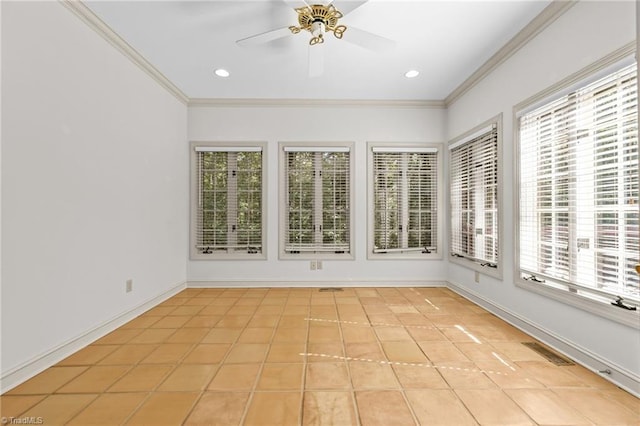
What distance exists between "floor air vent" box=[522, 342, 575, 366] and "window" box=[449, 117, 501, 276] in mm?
848

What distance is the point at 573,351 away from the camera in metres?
2.22

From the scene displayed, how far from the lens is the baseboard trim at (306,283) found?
4379mm

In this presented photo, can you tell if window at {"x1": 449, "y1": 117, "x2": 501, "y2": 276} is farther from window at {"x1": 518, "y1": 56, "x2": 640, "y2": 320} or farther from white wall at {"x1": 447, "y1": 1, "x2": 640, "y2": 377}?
window at {"x1": 518, "y1": 56, "x2": 640, "y2": 320}

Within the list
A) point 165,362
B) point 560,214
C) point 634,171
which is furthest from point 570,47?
point 165,362

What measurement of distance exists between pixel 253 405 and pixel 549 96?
3.27m

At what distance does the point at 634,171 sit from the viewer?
1.82 m

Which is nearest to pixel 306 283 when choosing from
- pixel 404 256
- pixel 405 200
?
pixel 404 256

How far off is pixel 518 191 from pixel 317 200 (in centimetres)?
258

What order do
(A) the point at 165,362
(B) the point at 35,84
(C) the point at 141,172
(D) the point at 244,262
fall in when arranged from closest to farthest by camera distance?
(B) the point at 35,84, (A) the point at 165,362, (C) the point at 141,172, (D) the point at 244,262

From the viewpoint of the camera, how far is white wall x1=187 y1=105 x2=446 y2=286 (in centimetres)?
440

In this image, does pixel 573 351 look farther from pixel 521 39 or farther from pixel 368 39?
pixel 368 39

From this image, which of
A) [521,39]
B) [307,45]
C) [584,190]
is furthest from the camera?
[307,45]

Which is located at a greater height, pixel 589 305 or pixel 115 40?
pixel 115 40

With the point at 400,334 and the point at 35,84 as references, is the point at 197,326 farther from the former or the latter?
the point at 35,84
